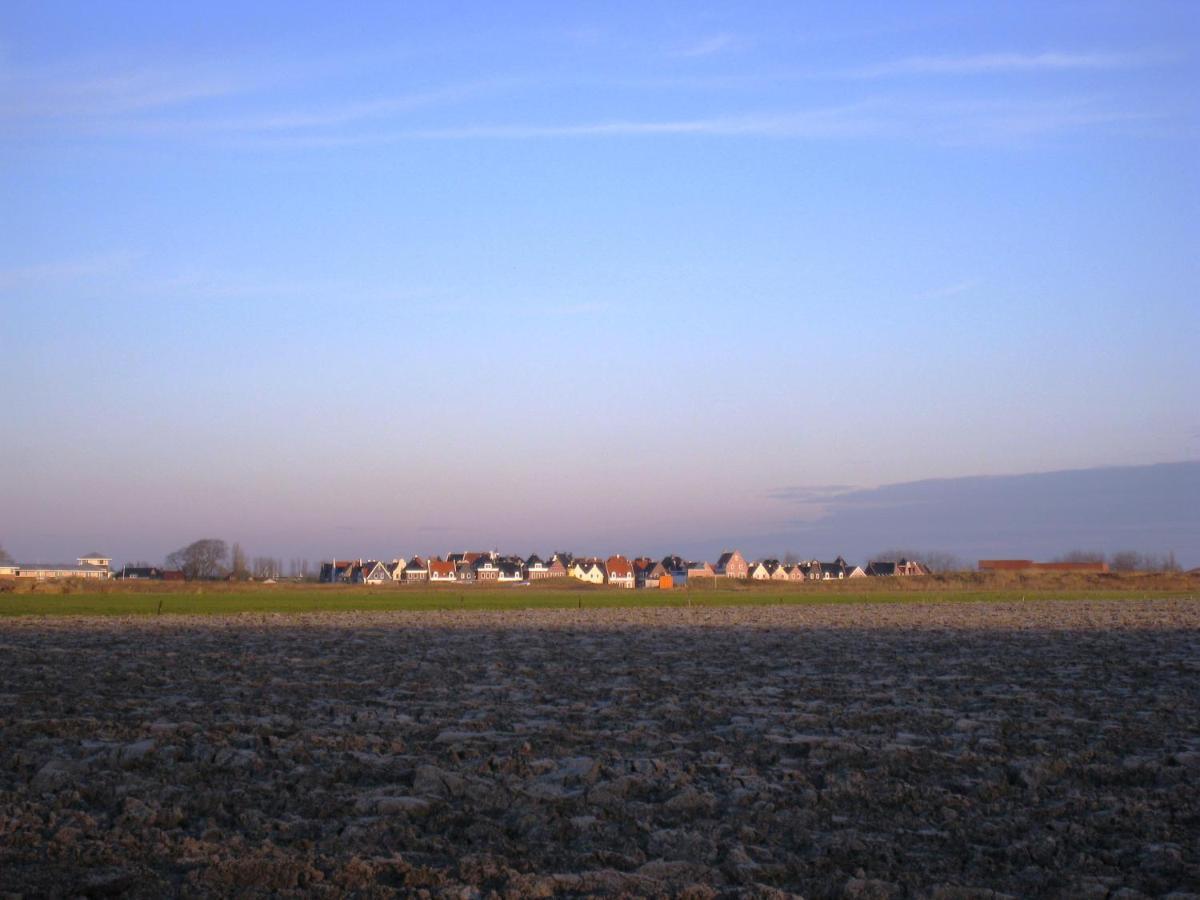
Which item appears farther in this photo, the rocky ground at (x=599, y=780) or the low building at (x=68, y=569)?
the low building at (x=68, y=569)

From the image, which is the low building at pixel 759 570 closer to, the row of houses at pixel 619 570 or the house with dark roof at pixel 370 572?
the row of houses at pixel 619 570

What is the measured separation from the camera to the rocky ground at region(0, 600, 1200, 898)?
7.13 m

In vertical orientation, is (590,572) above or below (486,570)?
below

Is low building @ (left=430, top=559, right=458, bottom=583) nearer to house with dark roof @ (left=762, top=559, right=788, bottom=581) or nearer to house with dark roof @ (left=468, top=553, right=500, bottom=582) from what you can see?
house with dark roof @ (left=468, top=553, right=500, bottom=582)

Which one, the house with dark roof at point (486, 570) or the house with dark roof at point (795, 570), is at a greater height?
the house with dark roof at point (486, 570)

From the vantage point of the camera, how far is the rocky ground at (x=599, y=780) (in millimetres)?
7129

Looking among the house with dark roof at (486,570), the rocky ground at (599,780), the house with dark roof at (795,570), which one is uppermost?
the rocky ground at (599,780)

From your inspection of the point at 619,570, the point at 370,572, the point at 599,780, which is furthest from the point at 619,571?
the point at 599,780

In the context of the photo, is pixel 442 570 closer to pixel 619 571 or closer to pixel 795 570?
pixel 619 571

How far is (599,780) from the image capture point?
10000 mm

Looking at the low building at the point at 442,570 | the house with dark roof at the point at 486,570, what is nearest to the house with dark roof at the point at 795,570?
the house with dark roof at the point at 486,570

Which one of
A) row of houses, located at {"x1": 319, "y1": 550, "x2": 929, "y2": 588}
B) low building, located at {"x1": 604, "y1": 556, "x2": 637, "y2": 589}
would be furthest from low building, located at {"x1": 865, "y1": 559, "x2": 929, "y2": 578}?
low building, located at {"x1": 604, "y1": 556, "x2": 637, "y2": 589}

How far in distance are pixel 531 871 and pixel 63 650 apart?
71.6ft

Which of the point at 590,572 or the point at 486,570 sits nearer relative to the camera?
the point at 486,570
